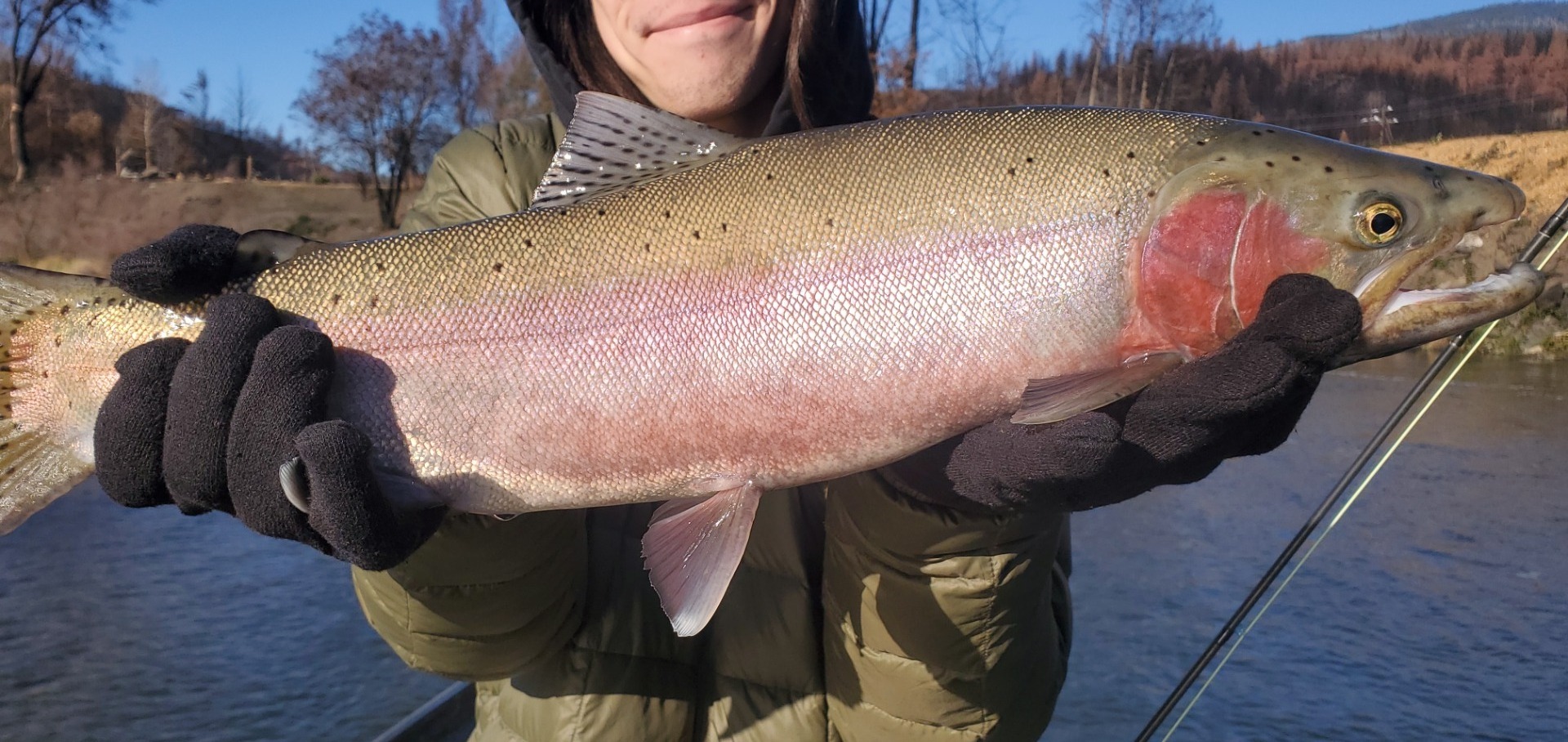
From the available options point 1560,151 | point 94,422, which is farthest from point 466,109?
point 94,422

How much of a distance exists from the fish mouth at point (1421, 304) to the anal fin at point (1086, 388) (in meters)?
0.27

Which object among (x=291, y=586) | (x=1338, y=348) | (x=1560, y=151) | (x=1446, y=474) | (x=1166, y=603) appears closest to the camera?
(x=1338, y=348)

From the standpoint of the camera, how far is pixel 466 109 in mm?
38938

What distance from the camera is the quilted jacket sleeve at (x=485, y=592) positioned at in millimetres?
1941

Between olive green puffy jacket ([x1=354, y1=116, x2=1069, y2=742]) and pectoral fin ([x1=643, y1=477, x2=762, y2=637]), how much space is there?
353 mm

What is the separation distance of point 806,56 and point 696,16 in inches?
A: 10.3

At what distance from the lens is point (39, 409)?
180cm

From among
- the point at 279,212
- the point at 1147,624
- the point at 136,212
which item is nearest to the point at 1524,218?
the point at 1147,624

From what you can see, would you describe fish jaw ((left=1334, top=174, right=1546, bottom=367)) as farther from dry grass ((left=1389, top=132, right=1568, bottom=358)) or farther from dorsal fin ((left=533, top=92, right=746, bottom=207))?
dry grass ((left=1389, top=132, right=1568, bottom=358))

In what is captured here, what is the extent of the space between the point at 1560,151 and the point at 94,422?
24412 millimetres

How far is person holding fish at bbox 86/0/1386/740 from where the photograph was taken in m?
1.61

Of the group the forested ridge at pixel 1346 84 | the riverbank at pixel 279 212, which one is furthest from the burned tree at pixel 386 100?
the forested ridge at pixel 1346 84

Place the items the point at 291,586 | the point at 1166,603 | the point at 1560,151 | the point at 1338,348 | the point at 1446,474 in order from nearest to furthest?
the point at 1338,348, the point at 1166,603, the point at 291,586, the point at 1446,474, the point at 1560,151

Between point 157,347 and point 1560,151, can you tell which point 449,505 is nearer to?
point 157,347
